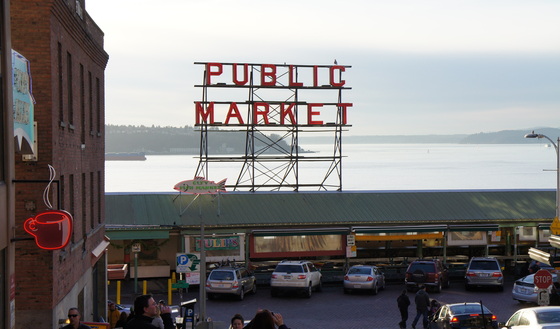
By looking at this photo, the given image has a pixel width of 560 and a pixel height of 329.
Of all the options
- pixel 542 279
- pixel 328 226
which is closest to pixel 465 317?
pixel 542 279

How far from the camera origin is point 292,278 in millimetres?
35719

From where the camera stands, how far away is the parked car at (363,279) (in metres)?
36.5

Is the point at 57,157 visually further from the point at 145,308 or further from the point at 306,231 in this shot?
the point at 306,231

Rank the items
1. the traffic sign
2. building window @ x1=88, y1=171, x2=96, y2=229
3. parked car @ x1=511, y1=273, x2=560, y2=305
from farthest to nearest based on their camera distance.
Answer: parked car @ x1=511, y1=273, x2=560, y2=305
building window @ x1=88, y1=171, x2=96, y2=229
the traffic sign

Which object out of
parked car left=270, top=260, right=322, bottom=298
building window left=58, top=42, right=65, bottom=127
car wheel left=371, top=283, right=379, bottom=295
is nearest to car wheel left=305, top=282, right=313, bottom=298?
parked car left=270, top=260, right=322, bottom=298

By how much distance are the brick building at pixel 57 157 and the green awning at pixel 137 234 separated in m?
11.1

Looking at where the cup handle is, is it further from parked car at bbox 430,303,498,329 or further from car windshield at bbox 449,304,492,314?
car windshield at bbox 449,304,492,314

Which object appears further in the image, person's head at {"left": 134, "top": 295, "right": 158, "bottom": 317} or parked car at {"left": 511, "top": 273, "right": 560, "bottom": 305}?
parked car at {"left": 511, "top": 273, "right": 560, "bottom": 305}

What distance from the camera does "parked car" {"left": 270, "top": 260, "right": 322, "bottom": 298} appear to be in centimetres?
3569

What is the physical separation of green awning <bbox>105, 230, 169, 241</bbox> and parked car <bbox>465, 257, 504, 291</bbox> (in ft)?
47.2

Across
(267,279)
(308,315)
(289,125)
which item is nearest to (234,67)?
(289,125)

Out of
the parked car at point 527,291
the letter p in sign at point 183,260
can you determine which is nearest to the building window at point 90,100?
the letter p in sign at point 183,260

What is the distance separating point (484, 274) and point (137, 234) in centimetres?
1619

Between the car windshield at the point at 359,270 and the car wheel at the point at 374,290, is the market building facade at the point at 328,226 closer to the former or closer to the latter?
the car windshield at the point at 359,270
